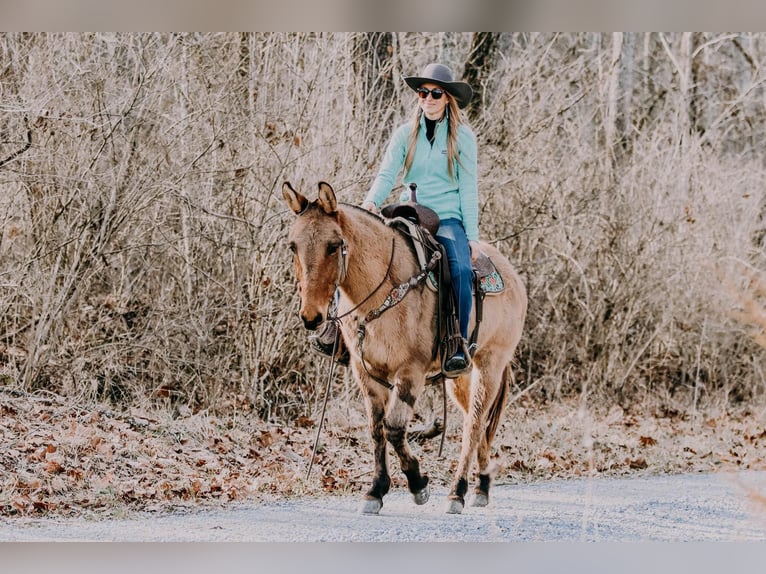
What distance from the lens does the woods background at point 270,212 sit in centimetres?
778

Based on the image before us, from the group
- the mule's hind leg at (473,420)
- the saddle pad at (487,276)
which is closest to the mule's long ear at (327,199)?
the saddle pad at (487,276)

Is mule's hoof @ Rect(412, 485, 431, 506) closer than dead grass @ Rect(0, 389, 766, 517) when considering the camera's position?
Yes

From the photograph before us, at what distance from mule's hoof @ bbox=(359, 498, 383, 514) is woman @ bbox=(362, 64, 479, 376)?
1538 millimetres

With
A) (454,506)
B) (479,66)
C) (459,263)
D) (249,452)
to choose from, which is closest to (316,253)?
(459,263)

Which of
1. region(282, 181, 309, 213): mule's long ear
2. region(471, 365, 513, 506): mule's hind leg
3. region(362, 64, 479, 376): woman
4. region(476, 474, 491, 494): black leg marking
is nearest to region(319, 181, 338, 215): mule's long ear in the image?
region(282, 181, 309, 213): mule's long ear

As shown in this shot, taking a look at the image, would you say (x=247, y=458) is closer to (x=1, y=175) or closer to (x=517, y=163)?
(x=1, y=175)

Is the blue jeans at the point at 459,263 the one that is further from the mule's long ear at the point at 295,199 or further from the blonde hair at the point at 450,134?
the mule's long ear at the point at 295,199

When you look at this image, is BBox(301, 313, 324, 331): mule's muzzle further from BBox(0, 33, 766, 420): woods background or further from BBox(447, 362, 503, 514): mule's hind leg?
BBox(0, 33, 766, 420): woods background

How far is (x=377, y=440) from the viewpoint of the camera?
5680 millimetres

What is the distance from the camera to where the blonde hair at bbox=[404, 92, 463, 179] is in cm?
604

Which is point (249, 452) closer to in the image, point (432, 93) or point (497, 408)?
point (497, 408)

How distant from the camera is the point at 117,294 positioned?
8.16 metres

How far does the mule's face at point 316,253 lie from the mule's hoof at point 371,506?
1205 mm
